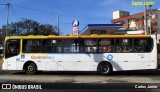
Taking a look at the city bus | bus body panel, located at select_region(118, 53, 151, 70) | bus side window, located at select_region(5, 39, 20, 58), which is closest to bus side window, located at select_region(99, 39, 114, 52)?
the city bus

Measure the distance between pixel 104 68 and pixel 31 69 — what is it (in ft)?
15.9

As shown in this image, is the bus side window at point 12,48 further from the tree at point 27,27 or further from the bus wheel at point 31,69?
the tree at point 27,27

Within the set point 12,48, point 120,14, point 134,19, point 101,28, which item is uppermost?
point 120,14

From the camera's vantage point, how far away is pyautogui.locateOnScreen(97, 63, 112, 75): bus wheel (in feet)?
72.6

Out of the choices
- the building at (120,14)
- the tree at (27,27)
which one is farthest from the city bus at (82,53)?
the building at (120,14)

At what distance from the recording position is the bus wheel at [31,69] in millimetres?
22500

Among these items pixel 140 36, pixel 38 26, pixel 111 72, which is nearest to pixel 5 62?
pixel 111 72

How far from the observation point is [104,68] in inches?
876

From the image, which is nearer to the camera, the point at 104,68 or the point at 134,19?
the point at 104,68

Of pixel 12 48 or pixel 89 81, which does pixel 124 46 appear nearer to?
pixel 89 81

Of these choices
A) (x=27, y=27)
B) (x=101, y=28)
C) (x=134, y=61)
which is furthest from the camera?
(x=27, y=27)

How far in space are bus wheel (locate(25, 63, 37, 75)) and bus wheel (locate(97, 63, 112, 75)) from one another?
168 inches

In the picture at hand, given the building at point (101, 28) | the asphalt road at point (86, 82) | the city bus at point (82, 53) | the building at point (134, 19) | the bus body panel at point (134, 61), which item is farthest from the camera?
the building at point (134, 19)

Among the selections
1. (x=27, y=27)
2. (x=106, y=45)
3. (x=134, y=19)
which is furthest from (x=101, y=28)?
(x=134, y=19)
